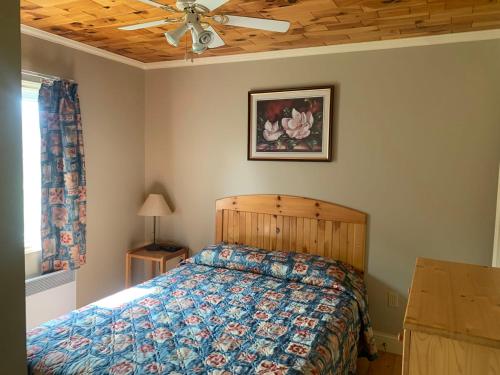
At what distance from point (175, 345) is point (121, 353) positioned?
253 millimetres

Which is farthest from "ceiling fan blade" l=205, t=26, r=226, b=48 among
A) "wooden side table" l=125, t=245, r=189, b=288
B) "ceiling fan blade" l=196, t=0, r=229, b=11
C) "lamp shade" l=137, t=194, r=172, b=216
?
"wooden side table" l=125, t=245, r=189, b=288

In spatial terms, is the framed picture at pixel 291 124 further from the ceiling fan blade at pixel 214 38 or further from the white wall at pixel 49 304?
the white wall at pixel 49 304

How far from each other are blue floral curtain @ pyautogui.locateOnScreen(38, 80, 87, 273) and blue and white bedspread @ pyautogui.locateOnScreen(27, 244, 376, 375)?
761mm

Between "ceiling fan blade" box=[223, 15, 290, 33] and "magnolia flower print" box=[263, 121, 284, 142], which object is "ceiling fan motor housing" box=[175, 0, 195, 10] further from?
"magnolia flower print" box=[263, 121, 284, 142]

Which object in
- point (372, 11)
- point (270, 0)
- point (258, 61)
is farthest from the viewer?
point (258, 61)

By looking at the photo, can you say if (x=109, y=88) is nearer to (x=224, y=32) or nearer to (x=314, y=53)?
Result: (x=224, y=32)

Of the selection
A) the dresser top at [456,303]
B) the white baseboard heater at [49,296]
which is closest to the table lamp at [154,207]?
the white baseboard heater at [49,296]

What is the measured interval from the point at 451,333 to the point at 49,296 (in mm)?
2850

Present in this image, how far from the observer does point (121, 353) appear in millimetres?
1718

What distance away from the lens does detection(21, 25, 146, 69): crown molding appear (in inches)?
104

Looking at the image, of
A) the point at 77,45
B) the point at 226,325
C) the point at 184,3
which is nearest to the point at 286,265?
the point at 226,325

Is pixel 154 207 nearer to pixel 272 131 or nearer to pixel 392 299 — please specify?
pixel 272 131

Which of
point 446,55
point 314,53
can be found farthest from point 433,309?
point 314,53

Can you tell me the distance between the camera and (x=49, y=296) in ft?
9.31
